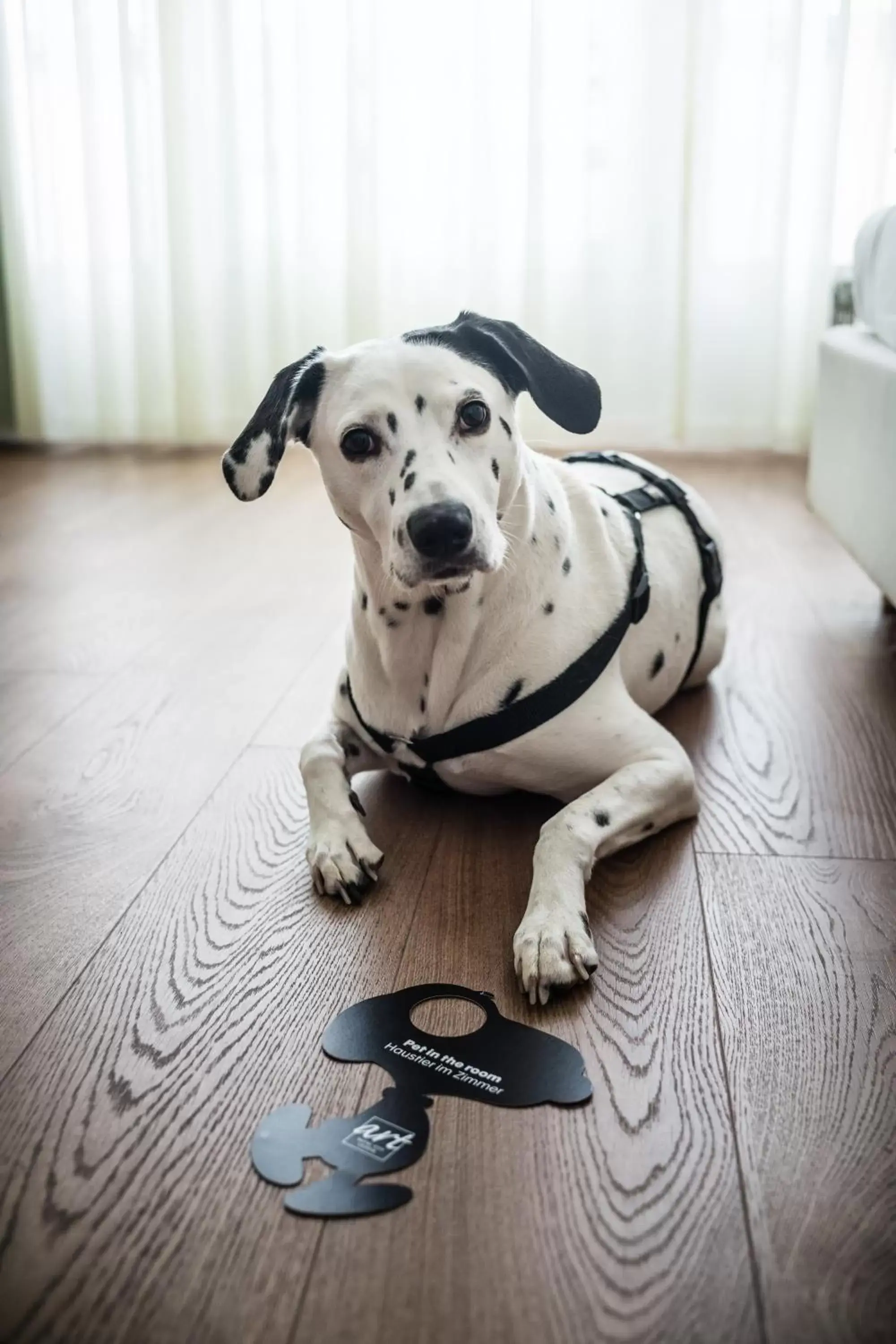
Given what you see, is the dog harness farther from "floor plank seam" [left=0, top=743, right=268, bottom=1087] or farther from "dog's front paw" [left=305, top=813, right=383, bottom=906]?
"floor plank seam" [left=0, top=743, right=268, bottom=1087]

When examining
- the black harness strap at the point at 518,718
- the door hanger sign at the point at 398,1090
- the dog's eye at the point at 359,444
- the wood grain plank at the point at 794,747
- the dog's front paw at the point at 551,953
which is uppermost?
the dog's eye at the point at 359,444

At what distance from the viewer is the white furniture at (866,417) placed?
2.45 meters

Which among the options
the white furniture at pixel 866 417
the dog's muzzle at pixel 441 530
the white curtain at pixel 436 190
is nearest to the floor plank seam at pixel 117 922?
the dog's muzzle at pixel 441 530

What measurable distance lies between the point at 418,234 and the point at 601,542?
3.47 m

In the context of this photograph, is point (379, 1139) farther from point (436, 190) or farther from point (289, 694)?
point (436, 190)

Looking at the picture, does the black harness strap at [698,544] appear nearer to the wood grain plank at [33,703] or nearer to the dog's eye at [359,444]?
the dog's eye at [359,444]

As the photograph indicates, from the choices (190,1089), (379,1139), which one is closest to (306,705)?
(190,1089)

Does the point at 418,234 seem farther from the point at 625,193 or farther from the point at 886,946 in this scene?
the point at 886,946

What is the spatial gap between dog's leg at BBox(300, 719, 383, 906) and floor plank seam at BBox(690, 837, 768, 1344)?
0.48 metres

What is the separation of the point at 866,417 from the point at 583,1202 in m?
1.94

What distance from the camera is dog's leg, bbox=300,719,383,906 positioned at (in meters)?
1.75

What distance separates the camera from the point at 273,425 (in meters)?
1.76

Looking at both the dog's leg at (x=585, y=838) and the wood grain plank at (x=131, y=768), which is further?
the wood grain plank at (x=131, y=768)

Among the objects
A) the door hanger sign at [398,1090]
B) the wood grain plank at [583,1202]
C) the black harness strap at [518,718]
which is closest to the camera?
the wood grain plank at [583,1202]
